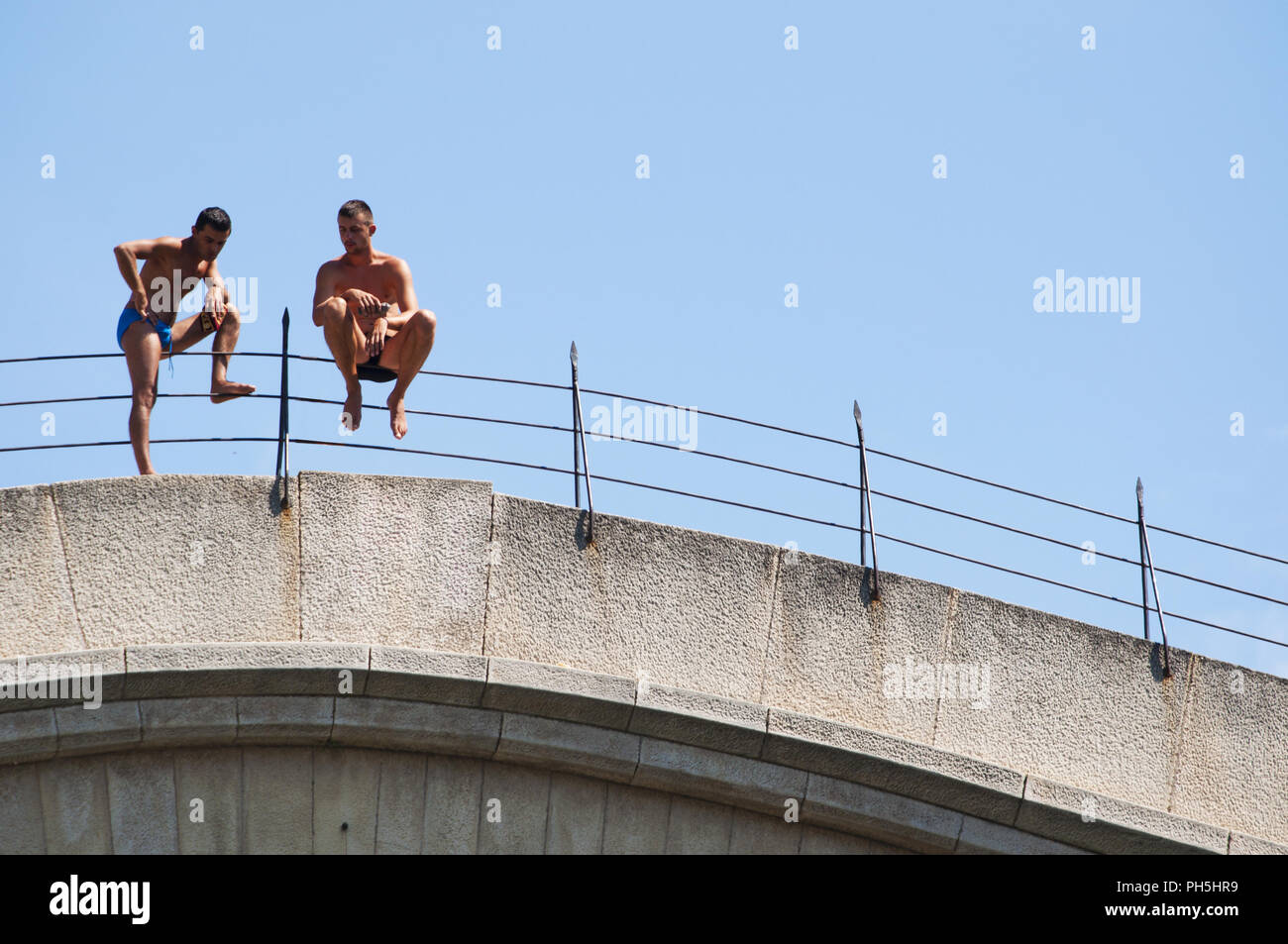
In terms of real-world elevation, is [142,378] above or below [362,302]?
below

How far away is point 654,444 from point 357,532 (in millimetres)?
2219

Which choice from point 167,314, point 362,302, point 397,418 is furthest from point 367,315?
point 167,314

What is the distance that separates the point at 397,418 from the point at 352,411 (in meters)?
0.34

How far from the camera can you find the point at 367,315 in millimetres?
11195

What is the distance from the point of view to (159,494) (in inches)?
407

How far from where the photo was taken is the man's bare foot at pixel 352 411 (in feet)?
36.7

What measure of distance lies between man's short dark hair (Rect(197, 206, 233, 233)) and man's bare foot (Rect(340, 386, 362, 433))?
4.65 feet

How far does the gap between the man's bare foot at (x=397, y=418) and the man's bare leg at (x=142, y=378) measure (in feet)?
5.28

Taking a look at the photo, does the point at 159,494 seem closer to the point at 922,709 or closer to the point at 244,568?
the point at 244,568

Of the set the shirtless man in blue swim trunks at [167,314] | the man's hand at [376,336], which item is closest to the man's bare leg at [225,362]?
the shirtless man in blue swim trunks at [167,314]

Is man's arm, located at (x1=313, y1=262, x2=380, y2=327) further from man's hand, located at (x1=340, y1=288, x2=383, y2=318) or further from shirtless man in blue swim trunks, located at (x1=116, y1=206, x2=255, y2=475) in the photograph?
shirtless man in blue swim trunks, located at (x1=116, y1=206, x2=255, y2=475)

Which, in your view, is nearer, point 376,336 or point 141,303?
point 141,303

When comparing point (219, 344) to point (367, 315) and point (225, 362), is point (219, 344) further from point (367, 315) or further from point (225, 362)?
point (367, 315)

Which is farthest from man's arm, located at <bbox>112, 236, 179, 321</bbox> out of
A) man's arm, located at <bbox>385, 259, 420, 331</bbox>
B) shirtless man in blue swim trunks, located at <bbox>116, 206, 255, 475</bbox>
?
man's arm, located at <bbox>385, 259, 420, 331</bbox>
